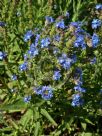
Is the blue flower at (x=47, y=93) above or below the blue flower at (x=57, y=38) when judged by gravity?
below

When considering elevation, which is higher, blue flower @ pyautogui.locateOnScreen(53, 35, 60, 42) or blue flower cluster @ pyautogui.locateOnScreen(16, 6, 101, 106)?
blue flower @ pyautogui.locateOnScreen(53, 35, 60, 42)

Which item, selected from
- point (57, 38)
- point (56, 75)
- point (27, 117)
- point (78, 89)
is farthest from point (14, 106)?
point (57, 38)

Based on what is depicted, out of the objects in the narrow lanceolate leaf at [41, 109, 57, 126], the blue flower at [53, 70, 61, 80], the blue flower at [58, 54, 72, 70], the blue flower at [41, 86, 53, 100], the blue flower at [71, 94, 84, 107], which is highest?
the blue flower at [58, 54, 72, 70]

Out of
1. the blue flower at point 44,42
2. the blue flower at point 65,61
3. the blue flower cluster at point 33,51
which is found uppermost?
the blue flower at point 44,42

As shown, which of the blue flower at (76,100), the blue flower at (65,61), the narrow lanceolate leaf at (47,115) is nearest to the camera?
Result: the blue flower at (65,61)

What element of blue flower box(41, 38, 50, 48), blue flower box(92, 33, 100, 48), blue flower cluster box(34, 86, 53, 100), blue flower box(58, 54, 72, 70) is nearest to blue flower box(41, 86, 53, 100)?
blue flower cluster box(34, 86, 53, 100)

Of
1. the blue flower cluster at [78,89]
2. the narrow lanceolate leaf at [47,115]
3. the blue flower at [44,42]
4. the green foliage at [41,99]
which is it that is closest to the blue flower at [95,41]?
the green foliage at [41,99]

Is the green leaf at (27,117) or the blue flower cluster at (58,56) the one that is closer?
the blue flower cluster at (58,56)

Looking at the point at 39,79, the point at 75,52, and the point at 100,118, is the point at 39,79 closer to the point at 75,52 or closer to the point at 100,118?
the point at 75,52

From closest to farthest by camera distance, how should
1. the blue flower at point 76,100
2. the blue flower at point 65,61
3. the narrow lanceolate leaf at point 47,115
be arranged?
the blue flower at point 65,61 < the blue flower at point 76,100 < the narrow lanceolate leaf at point 47,115

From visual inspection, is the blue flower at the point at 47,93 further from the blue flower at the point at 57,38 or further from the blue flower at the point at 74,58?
the blue flower at the point at 57,38

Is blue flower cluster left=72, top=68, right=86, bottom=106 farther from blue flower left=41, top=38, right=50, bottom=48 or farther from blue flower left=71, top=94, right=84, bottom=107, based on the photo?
blue flower left=41, top=38, right=50, bottom=48
